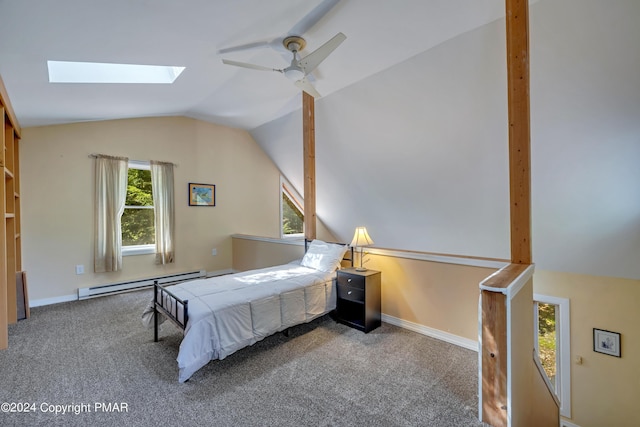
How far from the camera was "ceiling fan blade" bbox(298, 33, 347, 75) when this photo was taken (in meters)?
2.14

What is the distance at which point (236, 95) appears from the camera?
3.95 meters

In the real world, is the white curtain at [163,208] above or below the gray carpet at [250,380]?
above

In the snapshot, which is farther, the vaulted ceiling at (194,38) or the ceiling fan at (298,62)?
the ceiling fan at (298,62)

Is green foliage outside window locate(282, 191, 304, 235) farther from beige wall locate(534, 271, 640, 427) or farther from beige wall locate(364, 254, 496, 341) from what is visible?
beige wall locate(534, 271, 640, 427)

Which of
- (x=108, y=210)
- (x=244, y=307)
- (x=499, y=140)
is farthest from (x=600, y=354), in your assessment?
(x=108, y=210)

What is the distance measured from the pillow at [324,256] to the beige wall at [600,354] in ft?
8.82

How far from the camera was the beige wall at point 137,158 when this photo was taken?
3.78 metres

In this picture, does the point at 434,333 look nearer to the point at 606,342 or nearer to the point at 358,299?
the point at 358,299

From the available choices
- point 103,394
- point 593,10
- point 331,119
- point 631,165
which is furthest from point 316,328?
point 593,10

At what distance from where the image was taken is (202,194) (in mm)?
5223

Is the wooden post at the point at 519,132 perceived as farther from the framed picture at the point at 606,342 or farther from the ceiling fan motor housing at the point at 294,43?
the framed picture at the point at 606,342

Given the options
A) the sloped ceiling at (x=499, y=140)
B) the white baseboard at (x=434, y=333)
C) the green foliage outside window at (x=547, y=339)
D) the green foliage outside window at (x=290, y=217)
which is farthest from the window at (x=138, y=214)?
the green foliage outside window at (x=547, y=339)

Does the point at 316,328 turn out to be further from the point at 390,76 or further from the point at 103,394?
the point at 390,76

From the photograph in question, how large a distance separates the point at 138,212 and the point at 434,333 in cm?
465
